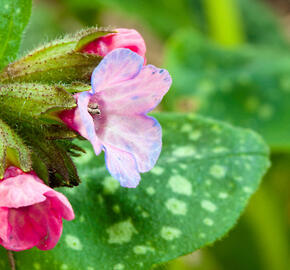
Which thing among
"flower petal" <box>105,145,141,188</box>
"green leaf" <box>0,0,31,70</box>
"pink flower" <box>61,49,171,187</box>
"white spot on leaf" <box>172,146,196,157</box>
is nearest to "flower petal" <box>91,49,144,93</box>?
"pink flower" <box>61,49,171,187</box>

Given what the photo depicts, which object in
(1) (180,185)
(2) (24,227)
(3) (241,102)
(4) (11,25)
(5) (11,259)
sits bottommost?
(3) (241,102)

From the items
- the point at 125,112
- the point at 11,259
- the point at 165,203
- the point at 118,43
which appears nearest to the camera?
the point at 125,112

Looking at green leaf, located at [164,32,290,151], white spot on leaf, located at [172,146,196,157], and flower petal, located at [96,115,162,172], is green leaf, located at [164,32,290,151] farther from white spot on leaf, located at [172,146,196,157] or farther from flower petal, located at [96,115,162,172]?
flower petal, located at [96,115,162,172]

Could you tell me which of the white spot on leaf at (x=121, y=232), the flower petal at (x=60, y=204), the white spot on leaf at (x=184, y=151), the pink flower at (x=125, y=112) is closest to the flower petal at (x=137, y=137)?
the pink flower at (x=125, y=112)

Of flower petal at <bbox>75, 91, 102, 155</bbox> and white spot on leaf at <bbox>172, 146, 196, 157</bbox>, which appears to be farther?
white spot on leaf at <bbox>172, 146, 196, 157</bbox>

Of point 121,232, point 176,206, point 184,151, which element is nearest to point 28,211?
point 121,232

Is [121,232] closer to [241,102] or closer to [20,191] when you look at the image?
[20,191]

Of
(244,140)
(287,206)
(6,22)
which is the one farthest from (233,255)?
(6,22)
